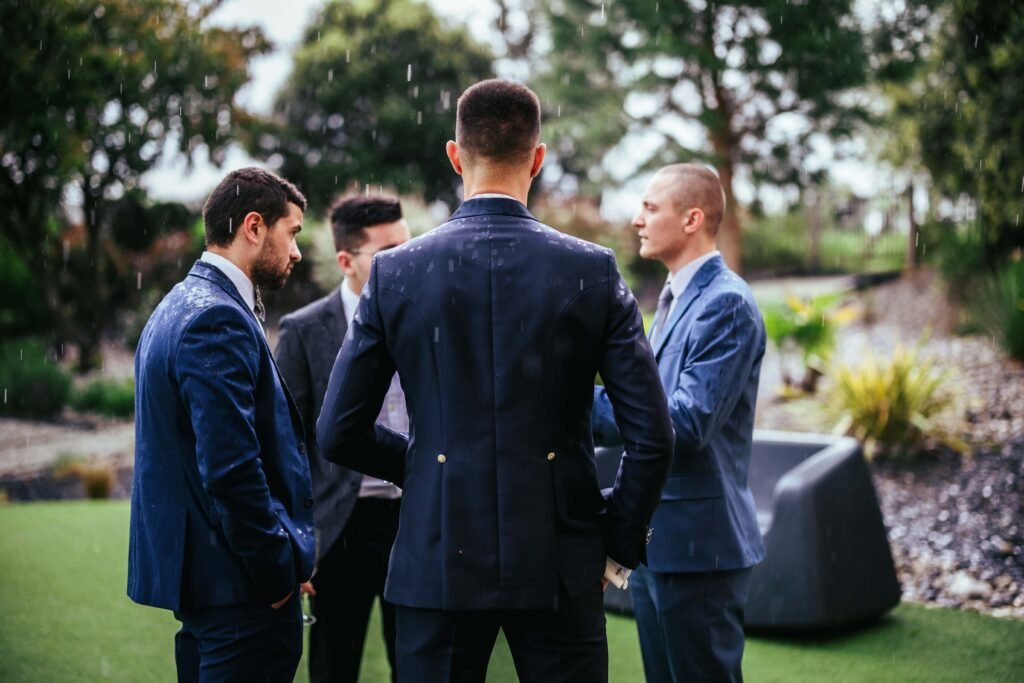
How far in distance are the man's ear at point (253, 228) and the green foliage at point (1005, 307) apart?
743cm

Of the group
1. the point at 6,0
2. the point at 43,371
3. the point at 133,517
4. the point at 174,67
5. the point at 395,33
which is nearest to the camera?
the point at 133,517

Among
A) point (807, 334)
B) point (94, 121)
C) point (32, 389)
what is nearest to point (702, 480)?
point (807, 334)

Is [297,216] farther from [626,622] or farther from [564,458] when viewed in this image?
[626,622]

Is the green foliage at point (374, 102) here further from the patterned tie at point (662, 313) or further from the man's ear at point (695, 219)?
the man's ear at point (695, 219)

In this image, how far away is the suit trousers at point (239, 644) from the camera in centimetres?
215

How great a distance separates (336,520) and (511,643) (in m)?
1.29

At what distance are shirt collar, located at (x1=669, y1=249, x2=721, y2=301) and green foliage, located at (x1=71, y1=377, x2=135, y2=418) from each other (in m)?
9.84

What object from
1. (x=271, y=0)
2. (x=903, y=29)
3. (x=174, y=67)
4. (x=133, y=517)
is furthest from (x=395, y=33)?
(x=133, y=517)

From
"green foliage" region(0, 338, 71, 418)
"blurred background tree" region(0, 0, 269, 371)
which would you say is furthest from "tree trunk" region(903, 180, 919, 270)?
"green foliage" region(0, 338, 71, 418)

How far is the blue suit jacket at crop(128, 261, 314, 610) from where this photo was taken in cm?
208

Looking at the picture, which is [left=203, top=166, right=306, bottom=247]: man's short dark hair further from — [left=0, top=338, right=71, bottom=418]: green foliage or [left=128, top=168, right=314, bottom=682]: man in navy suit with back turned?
[left=0, top=338, right=71, bottom=418]: green foliage

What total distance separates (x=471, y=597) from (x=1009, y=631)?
376 centimetres

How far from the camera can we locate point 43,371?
11.3m

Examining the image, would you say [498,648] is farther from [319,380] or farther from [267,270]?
[267,270]
